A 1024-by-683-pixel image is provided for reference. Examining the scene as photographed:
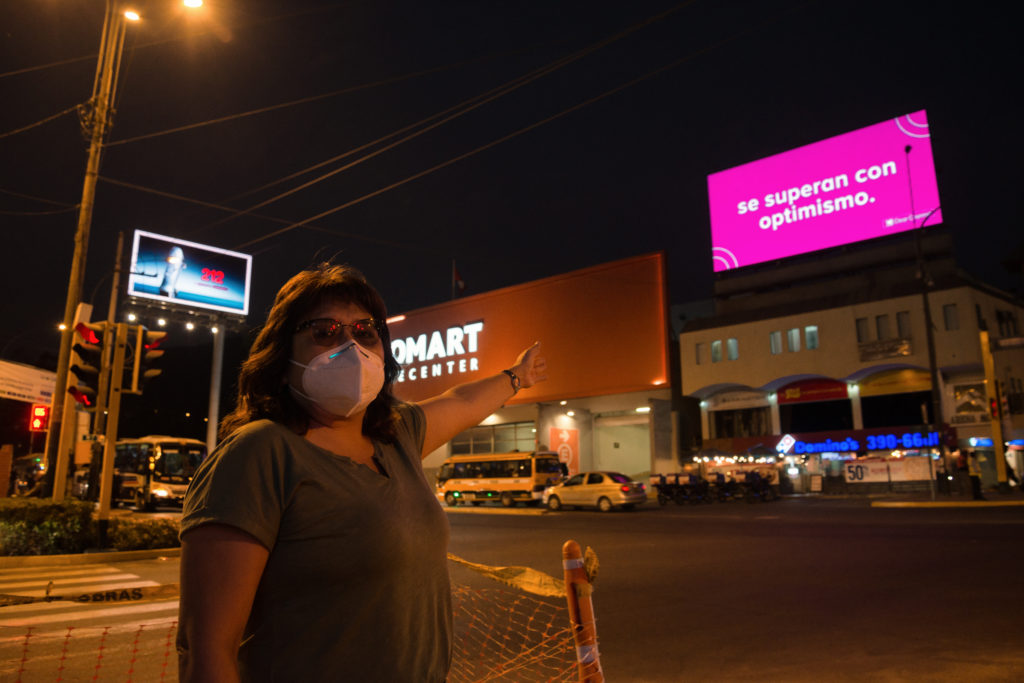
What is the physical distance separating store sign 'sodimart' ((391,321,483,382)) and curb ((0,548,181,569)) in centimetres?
3271

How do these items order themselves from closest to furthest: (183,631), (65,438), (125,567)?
(183,631) → (125,567) → (65,438)

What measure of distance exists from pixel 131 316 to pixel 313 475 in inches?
1919

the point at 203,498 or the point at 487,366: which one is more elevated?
the point at 487,366

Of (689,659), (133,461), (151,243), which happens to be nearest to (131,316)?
(151,243)

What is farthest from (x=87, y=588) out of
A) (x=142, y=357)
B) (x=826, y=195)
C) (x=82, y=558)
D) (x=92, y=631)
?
(x=826, y=195)

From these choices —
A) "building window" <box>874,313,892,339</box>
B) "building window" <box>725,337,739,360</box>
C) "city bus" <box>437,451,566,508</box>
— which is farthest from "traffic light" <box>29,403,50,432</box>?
"building window" <box>874,313,892,339</box>

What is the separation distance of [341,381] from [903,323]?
129 feet

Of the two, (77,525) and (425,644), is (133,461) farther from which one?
(425,644)

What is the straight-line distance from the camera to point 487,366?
4434cm

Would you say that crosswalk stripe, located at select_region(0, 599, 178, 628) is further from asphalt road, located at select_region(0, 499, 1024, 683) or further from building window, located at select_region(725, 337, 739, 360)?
building window, located at select_region(725, 337, 739, 360)

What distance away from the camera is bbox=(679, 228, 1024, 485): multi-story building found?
112 ft

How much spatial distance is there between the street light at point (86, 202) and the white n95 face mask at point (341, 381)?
1453cm

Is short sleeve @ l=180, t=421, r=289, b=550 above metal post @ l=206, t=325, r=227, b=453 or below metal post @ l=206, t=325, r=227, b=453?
below

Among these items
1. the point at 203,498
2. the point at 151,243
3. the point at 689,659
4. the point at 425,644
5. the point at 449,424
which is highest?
the point at 151,243
